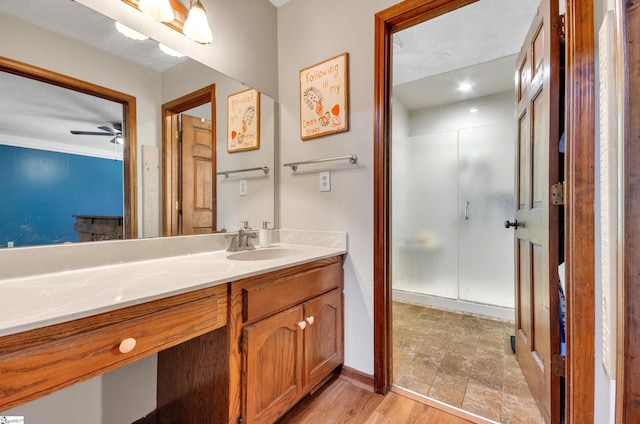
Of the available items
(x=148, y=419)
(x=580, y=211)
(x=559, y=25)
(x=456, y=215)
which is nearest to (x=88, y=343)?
(x=148, y=419)

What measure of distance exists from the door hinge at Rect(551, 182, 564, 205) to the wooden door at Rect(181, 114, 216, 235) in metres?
1.63

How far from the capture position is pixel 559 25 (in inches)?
43.7

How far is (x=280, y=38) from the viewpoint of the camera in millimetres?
1896

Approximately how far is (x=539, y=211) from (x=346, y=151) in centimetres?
100

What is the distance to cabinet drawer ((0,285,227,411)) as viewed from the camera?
1.86 ft

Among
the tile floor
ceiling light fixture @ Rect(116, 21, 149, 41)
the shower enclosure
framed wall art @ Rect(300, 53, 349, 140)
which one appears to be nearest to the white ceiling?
the shower enclosure

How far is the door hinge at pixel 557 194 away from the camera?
42.6 inches

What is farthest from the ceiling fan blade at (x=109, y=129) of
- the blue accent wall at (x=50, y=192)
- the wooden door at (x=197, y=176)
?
the wooden door at (x=197, y=176)

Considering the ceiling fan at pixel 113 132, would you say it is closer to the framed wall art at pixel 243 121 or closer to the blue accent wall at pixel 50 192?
the blue accent wall at pixel 50 192

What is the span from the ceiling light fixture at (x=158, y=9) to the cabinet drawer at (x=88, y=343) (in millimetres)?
1235

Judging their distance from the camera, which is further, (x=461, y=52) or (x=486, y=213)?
(x=486, y=213)

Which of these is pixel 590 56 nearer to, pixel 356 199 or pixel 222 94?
pixel 356 199

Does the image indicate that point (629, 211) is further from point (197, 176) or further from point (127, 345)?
point (197, 176)

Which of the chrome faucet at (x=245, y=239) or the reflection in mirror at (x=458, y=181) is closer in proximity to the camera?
the chrome faucet at (x=245, y=239)
